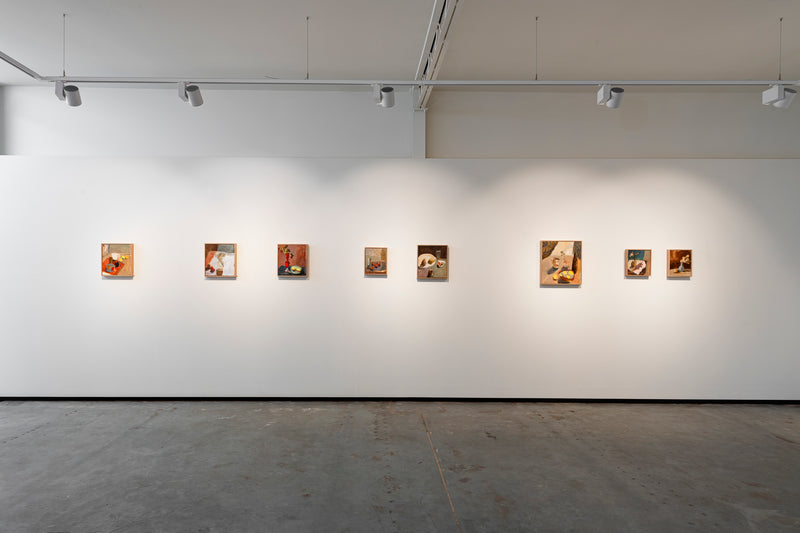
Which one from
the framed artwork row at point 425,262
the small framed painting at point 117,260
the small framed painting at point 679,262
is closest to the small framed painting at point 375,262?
the framed artwork row at point 425,262

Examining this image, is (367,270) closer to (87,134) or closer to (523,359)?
(523,359)

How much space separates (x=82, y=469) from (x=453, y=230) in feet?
18.1

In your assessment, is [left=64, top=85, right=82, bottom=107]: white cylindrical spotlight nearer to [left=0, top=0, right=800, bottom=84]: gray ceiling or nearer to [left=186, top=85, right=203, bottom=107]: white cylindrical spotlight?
[left=0, top=0, right=800, bottom=84]: gray ceiling

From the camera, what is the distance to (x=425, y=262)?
746 cm

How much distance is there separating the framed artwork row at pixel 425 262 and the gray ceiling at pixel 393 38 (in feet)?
8.82

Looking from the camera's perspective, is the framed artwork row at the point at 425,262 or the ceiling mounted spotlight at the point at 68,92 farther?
the framed artwork row at the point at 425,262

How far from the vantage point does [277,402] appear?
24.2ft

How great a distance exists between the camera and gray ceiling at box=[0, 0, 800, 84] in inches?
215

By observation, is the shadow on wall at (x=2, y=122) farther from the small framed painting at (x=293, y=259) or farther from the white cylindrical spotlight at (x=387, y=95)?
the white cylindrical spotlight at (x=387, y=95)

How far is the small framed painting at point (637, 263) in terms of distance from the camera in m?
7.44

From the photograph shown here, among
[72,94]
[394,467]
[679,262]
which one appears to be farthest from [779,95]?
[72,94]

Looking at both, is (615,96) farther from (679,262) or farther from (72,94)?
(72,94)

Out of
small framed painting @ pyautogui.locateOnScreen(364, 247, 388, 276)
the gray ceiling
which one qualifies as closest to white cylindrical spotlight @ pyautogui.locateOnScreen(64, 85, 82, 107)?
the gray ceiling

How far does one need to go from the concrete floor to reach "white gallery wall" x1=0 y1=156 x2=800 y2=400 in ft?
1.73
